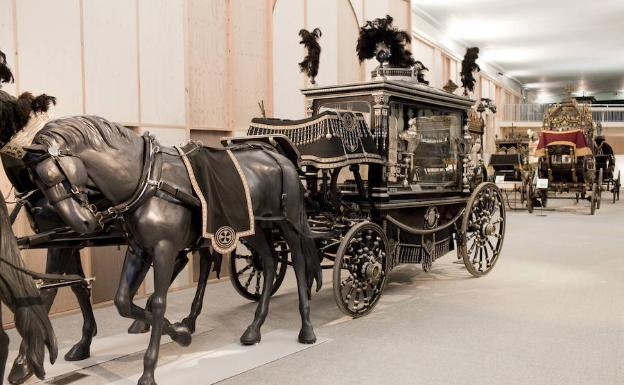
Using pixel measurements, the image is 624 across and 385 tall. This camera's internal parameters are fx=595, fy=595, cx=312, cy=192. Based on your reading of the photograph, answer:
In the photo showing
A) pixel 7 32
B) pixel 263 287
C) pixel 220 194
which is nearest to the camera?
pixel 220 194

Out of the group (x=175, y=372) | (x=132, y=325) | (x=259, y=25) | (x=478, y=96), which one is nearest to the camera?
(x=175, y=372)

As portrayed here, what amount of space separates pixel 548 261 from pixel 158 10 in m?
5.02

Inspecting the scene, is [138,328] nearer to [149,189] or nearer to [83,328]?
[83,328]

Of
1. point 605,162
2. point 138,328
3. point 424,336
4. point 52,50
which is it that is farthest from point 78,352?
point 605,162

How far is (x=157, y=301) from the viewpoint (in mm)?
3090

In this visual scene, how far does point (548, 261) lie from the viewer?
6.88 metres

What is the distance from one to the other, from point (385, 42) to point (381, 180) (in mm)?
1373

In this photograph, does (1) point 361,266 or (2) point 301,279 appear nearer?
(2) point 301,279

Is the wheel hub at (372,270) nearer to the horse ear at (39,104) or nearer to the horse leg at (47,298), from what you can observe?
the horse leg at (47,298)

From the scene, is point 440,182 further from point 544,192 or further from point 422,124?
point 544,192

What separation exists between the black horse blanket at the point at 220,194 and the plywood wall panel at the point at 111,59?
1856 millimetres

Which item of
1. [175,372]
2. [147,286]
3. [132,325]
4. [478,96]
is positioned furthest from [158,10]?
[478,96]

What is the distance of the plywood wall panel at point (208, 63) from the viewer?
573 cm

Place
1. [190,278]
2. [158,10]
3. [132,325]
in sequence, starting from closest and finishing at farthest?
[132,325], [158,10], [190,278]
